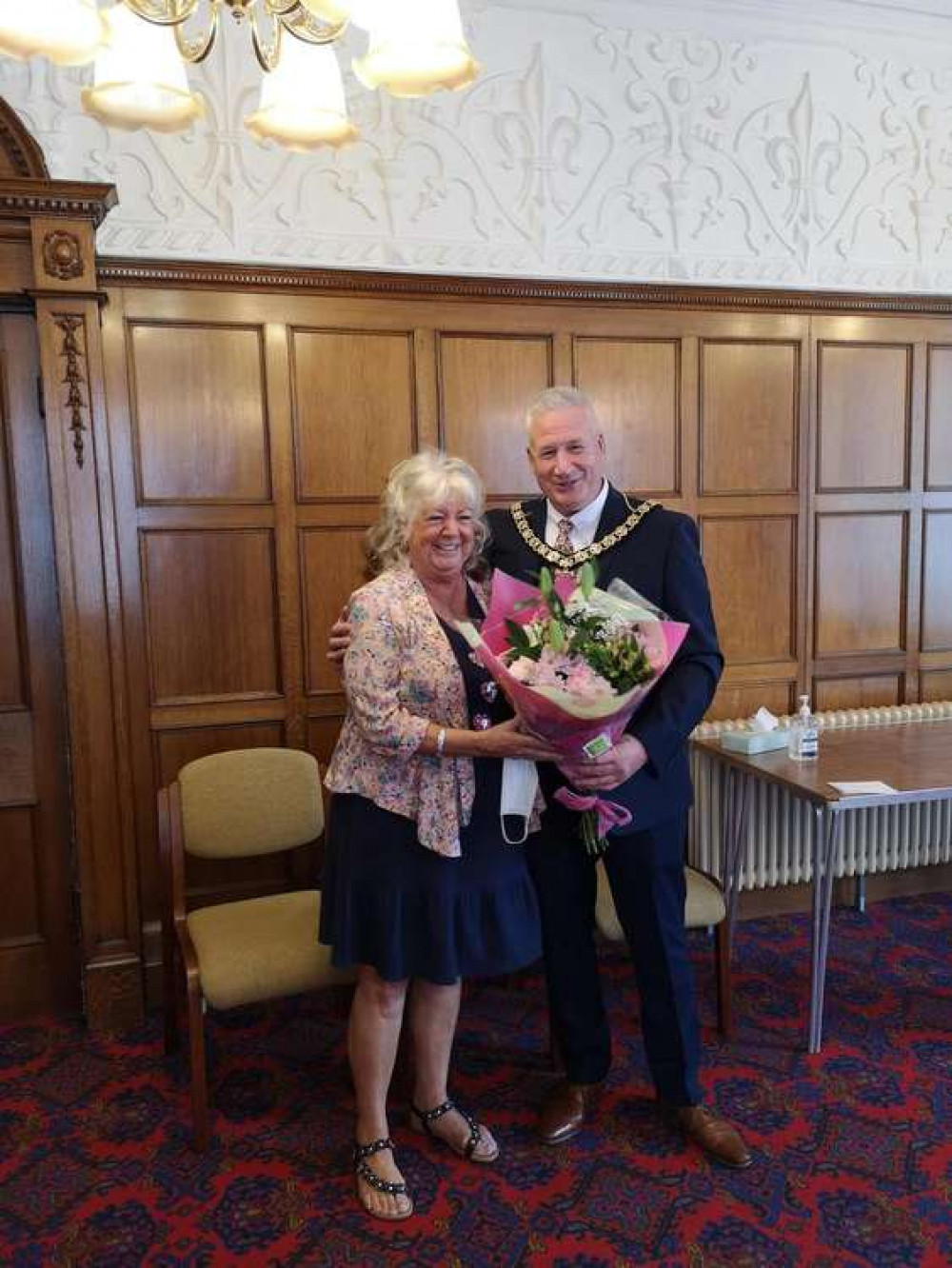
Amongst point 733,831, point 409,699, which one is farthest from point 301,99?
point 733,831

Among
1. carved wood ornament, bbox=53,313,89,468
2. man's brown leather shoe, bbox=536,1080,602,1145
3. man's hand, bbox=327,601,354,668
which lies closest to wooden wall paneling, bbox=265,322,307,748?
carved wood ornament, bbox=53,313,89,468

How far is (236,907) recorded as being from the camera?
2816 mm

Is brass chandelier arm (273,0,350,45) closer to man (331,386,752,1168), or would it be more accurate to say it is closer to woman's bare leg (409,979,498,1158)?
A: man (331,386,752,1168)

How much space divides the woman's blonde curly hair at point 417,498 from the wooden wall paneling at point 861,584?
6.77 feet

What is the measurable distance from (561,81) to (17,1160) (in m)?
3.57

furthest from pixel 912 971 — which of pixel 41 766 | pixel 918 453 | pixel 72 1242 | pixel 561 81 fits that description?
pixel 561 81

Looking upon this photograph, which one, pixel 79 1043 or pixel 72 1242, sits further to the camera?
pixel 79 1043

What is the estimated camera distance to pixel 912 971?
3322mm

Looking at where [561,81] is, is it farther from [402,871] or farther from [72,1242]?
[72,1242]

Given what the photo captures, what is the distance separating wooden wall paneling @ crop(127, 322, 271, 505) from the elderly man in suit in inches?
43.9

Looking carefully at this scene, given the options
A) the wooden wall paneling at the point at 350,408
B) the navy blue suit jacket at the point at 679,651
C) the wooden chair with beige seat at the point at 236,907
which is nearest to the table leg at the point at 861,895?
the navy blue suit jacket at the point at 679,651

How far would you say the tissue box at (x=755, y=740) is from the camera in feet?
10.8

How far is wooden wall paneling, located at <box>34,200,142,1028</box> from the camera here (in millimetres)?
2850

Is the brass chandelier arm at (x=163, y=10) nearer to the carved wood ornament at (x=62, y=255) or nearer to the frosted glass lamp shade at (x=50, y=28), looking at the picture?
the frosted glass lamp shade at (x=50, y=28)
